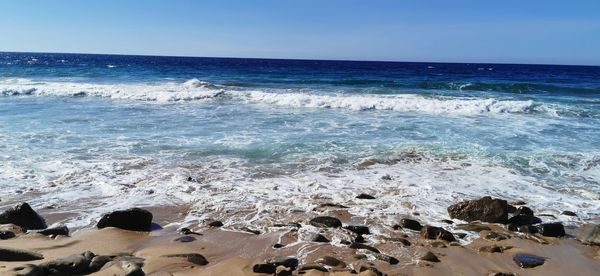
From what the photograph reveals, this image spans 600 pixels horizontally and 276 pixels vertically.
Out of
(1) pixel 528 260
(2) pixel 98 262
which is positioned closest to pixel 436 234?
(1) pixel 528 260

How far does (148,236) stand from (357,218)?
9.18ft

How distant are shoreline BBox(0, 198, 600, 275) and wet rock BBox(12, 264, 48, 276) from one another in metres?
0.05

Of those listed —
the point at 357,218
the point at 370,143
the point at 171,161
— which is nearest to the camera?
the point at 357,218

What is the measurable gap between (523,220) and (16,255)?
6228 millimetres

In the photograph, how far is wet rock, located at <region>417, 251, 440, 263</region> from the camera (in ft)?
16.5

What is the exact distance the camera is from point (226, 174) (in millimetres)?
8250

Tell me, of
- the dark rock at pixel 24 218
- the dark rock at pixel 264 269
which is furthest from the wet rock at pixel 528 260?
the dark rock at pixel 24 218

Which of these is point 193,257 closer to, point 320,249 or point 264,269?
point 264,269

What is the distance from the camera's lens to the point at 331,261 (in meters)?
4.84

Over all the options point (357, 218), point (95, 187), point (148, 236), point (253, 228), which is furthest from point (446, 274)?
point (95, 187)

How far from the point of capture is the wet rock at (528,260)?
5.01 m

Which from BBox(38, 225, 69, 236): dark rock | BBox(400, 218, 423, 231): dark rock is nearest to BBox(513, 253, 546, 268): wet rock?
BBox(400, 218, 423, 231): dark rock

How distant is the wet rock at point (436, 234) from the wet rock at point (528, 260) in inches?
30.6

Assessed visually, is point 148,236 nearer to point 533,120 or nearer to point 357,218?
point 357,218
